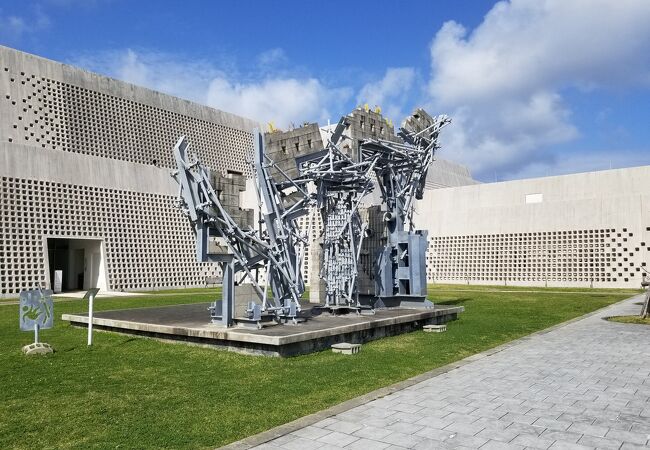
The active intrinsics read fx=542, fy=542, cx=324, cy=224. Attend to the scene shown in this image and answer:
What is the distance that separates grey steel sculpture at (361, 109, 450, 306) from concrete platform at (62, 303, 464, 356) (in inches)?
33.2

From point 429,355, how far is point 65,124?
25.2m

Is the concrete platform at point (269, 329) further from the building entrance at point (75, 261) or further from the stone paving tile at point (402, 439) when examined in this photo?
the building entrance at point (75, 261)

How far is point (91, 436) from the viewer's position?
4656 mm

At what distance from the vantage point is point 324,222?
11.8 m

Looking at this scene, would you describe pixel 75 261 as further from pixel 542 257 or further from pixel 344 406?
pixel 344 406

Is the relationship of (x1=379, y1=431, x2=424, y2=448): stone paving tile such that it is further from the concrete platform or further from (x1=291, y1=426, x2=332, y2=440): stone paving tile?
the concrete platform

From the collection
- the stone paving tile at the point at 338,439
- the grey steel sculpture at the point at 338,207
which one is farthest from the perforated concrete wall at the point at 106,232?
the stone paving tile at the point at 338,439

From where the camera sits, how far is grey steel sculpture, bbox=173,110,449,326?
948cm

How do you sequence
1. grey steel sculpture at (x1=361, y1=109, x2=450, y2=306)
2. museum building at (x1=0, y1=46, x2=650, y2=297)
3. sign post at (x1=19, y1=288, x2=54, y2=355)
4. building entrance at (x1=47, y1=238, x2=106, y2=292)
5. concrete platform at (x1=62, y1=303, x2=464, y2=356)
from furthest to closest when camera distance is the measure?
building entrance at (x1=47, y1=238, x2=106, y2=292), museum building at (x1=0, y1=46, x2=650, y2=297), grey steel sculpture at (x1=361, y1=109, x2=450, y2=306), sign post at (x1=19, y1=288, x2=54, y2=355), concrete platform at (x1=62, y1=303, x2=464, y2=356)

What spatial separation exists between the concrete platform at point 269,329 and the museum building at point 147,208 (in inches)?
460

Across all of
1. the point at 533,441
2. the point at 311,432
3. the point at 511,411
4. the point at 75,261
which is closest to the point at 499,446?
the point at 533,441

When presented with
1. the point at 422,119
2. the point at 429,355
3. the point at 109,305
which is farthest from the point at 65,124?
the point at 429,355

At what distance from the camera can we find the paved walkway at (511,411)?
4527 millimetres

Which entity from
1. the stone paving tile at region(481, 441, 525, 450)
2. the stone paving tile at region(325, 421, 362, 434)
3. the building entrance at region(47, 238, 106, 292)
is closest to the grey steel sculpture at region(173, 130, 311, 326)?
the stone paving tile at region(325, 421, 362, 434)
